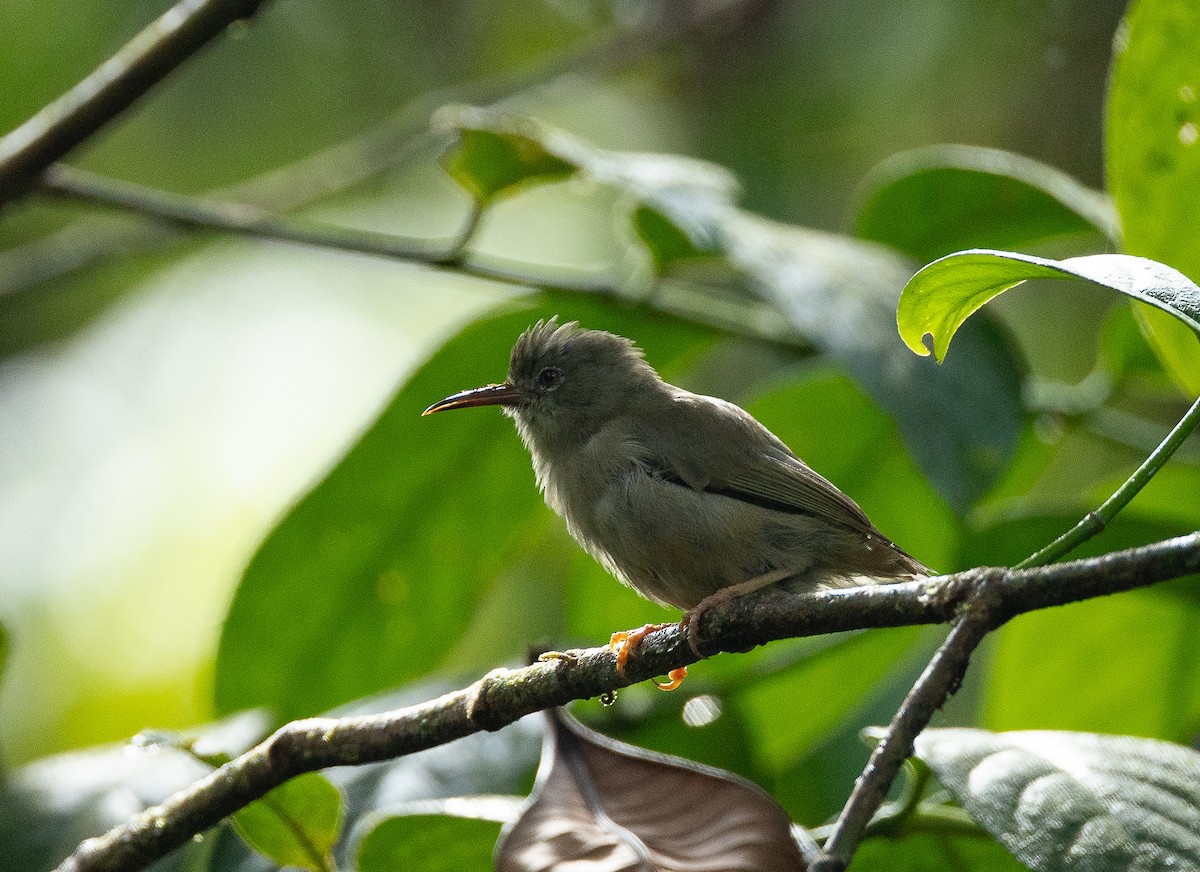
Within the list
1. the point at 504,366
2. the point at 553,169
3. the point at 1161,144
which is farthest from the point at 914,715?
the point at 504,366

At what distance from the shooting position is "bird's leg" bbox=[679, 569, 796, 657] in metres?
2.00

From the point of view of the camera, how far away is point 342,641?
3.63m

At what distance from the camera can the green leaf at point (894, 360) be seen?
115 inches

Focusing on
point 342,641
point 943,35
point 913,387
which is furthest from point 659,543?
point 943,35

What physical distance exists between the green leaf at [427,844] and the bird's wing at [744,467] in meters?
1.23

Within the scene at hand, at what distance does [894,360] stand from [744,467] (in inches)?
19.4

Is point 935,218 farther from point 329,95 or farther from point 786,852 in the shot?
point 329,95

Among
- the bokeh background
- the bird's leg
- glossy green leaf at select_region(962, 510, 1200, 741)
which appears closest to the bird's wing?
the bird's leg

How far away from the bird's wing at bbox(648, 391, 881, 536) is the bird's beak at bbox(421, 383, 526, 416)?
47 centimetres

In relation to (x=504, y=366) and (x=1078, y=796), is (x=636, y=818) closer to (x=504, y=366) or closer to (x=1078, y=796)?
(x=1078, y=796)

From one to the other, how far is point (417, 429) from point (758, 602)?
1.88 meters

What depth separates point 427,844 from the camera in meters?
2.31

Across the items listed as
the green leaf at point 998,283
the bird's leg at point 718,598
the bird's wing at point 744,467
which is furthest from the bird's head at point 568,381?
the green leaf at point 998,283

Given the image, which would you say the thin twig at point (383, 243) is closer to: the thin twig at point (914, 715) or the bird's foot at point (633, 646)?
the bird's foot at point (633, 646)
